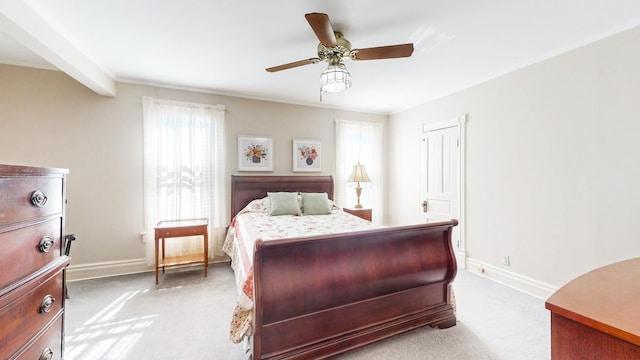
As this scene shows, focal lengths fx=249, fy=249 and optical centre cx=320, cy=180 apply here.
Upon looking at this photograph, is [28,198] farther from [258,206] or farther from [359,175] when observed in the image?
[359,175]

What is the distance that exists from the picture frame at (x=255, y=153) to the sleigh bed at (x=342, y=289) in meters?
2.24

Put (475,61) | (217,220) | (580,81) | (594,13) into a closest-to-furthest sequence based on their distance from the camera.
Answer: (594,13) < (580,81) < (475,61) < (217,220)

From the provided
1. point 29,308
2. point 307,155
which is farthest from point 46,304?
point 307,155

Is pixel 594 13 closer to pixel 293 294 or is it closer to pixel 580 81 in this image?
pixel 580 81

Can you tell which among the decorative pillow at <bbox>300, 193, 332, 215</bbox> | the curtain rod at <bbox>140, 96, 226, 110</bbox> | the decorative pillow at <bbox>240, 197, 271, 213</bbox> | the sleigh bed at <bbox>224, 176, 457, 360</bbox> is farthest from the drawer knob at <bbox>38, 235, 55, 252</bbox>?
the curtain rod at <bbox>140, 96, 226, 110</bbox>

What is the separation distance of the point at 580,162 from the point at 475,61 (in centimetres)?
140

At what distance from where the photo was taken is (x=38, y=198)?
1.06 m

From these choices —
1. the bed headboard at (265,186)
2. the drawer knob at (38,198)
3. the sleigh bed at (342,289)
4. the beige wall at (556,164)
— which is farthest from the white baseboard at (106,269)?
the beige wall at (556,164)

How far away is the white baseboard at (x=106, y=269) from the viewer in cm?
302

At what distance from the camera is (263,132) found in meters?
3.93

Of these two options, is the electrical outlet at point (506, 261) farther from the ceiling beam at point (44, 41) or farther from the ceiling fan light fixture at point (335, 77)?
the ceiling beam at point (44, 41)

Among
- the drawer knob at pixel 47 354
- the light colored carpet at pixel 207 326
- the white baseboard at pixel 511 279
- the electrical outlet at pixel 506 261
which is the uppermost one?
the drawer knob at pixel 47 354

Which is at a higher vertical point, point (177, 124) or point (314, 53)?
point (314, 53)

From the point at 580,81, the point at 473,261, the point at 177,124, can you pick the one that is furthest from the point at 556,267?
the point at 177,124
